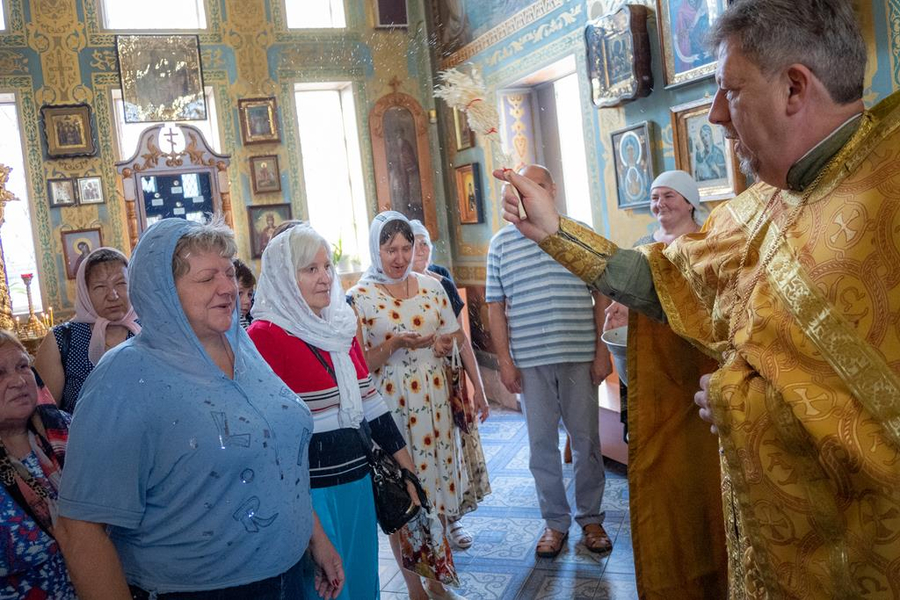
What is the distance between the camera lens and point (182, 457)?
150 centimetres

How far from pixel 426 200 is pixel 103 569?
23.3ft

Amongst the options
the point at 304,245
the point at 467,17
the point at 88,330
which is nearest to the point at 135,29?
the point at 467,17

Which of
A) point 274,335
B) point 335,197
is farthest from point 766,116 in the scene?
point 335,197

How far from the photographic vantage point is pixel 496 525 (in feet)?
13.2

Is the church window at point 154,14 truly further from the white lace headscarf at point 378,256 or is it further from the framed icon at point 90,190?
the white lace headscarf at point 378,256

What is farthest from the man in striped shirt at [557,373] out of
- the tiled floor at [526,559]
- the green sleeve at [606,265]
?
the green sleeve at [606,265]

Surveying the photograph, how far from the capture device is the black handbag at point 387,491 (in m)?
2.32

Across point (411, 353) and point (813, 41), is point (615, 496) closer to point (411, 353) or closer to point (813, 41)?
point (411, 353)

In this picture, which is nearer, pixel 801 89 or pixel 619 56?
pixel 801 89

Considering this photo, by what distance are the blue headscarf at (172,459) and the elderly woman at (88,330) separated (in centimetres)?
107

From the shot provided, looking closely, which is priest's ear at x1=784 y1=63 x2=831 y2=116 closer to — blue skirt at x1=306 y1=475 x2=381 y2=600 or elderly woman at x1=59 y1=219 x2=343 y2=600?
elderly woman at x1=59 y1=219 x2=343 y2=600

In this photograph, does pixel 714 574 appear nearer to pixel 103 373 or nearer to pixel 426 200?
pixel 103 373

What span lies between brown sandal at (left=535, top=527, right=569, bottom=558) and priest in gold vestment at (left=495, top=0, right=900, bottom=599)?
84.0 inches

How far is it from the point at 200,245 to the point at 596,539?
8.44 feet
